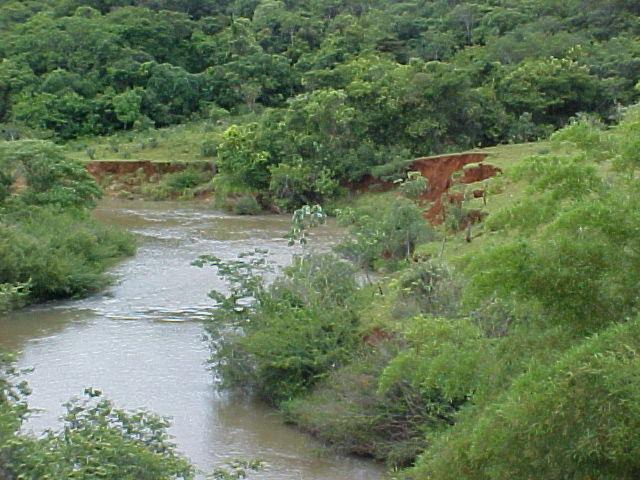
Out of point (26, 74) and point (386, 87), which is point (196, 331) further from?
point (26, 74)

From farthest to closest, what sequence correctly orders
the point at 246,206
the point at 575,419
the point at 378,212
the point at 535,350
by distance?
the point at 246,206, the point at 378,212, the point at 535,350, the point at 575,419

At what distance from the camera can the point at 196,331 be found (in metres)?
18.6

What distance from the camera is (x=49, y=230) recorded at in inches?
901

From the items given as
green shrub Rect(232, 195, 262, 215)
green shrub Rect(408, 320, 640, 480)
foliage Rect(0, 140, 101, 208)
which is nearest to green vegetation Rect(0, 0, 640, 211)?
green shrub Rect(232, 195, 262, 215)

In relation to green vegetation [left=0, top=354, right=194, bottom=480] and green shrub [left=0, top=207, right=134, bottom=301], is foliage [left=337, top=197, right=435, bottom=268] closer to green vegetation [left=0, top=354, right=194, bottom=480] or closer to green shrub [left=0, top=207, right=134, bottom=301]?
green shrub [left=0, top=207, right=134, bottom=301]

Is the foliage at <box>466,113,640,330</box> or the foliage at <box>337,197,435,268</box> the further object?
the foliage at <box>337,197,435,268</box>

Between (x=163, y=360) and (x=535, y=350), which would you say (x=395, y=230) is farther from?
(x=535, y=350)

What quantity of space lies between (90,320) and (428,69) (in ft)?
55.8

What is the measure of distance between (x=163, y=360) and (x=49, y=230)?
701cm

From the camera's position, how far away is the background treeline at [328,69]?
109 feet

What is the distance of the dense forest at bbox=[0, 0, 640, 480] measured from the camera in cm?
746

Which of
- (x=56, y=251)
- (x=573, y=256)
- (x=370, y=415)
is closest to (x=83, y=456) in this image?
(x=370, y=415)

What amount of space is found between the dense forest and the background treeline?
4.0 inches

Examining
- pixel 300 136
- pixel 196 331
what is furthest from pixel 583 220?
pixel 300 136
